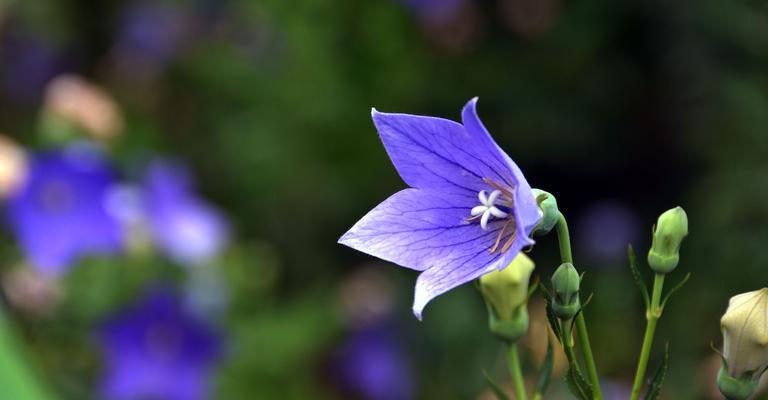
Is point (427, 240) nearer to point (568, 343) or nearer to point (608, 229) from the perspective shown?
point (568, 343)

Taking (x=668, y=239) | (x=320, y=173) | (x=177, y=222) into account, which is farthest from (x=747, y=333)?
(x=320, y=173)

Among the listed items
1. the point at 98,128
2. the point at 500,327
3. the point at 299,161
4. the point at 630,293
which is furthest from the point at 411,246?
the point at 299,161

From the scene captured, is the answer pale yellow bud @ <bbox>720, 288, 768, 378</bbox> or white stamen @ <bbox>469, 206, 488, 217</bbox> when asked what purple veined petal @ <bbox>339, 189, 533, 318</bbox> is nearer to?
white stamen @ <bbox>469, 206, 488, 217</bbox>

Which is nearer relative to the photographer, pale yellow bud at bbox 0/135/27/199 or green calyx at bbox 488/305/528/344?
green calyx at bbox 488/305/528/344

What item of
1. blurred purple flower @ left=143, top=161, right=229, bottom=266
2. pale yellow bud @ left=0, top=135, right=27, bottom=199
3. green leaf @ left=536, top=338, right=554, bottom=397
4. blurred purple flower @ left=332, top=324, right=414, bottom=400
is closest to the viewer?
green leaf @ left=536, top=338, right=554, bottom=397

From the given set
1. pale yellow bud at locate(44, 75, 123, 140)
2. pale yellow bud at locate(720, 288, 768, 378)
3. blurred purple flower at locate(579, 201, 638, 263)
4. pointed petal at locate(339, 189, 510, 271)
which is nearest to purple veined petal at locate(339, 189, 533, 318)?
pointed petal at locate(339, 189, 510, 271)

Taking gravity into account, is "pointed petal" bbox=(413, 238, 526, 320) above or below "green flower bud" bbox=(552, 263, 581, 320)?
above
